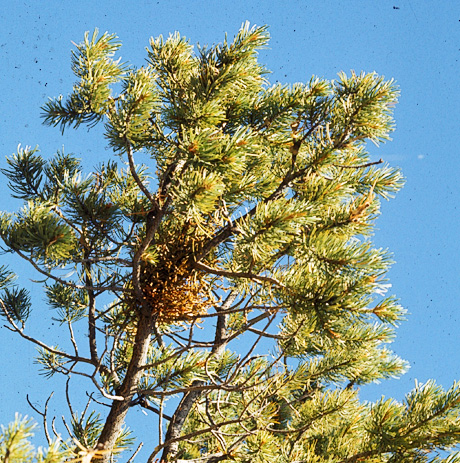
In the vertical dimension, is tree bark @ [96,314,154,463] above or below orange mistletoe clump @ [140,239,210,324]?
below

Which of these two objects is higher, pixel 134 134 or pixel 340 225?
pixel 134 134

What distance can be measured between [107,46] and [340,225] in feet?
1.92

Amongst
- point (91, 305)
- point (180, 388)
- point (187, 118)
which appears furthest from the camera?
point (91, 305)

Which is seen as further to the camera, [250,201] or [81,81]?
[250,201]

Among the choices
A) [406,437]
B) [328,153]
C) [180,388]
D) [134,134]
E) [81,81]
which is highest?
[81,81]

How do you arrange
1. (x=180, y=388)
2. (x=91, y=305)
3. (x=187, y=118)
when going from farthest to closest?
(x=91, y=305) < (x=180, y=388) < (x=187, y=118)

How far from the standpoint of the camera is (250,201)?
139 cm

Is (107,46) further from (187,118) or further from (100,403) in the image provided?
(100,403)

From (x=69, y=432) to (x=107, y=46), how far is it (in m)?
0.87

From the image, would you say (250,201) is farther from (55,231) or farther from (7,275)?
(7,275)

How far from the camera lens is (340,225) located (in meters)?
1.19

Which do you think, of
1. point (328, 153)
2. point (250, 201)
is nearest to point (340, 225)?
point (328, 153)

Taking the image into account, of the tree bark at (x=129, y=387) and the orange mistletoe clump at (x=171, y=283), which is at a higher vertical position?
the orange mistletoe clump at (x=171, y=283)

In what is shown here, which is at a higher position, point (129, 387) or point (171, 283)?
point (171, 283)
